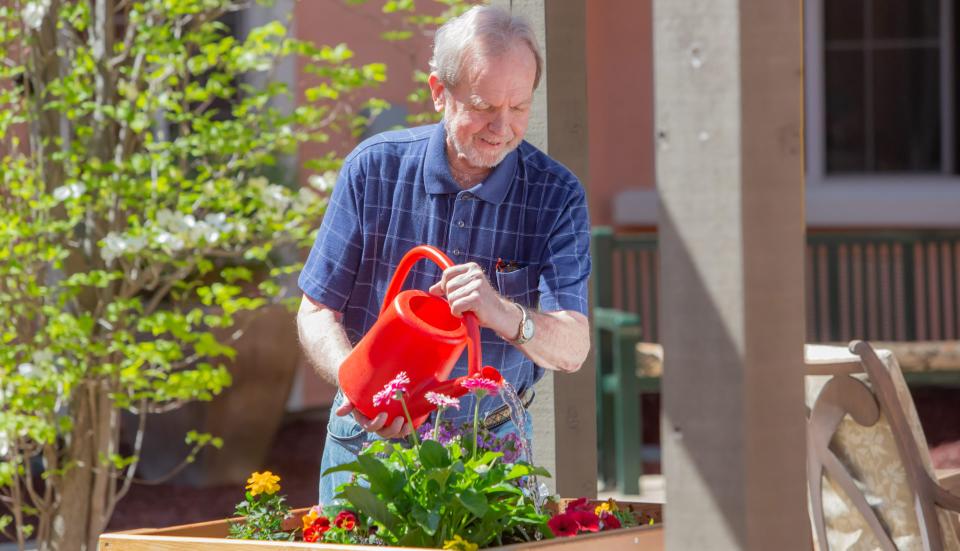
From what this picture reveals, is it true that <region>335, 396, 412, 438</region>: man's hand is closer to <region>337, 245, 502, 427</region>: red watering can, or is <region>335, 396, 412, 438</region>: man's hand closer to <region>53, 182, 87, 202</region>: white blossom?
<region>337, 245, 502, 427</region>: red watering can

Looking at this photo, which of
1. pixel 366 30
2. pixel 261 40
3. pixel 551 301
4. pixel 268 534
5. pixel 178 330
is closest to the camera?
pixel 268 534

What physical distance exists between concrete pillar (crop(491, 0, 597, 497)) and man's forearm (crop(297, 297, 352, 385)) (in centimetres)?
63

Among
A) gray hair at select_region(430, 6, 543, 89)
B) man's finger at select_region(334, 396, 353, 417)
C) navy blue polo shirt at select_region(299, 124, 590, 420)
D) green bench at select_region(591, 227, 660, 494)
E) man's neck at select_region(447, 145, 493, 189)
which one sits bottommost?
green bench at select_region(591, 227, 660, 494)

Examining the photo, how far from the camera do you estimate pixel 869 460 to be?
3.28m

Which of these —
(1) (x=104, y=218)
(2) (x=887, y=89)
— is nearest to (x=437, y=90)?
(1) (x=104, y=218)

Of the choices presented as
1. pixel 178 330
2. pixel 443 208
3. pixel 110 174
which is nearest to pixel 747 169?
pixel 443 208

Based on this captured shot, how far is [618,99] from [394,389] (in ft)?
21.5

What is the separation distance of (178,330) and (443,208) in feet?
A: 5.48

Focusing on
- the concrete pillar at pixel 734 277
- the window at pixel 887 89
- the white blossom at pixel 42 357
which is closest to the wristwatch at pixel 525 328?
the concrete pillar at pixel 734 277

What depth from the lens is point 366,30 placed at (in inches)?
274

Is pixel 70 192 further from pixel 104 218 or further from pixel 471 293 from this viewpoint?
pixel 471 293

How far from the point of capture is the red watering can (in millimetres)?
2031

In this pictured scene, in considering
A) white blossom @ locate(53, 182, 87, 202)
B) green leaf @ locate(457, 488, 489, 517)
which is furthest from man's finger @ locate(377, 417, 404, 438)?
white blossom @ locate(53, 182, 87, 202)

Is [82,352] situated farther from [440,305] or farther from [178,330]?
[440,305]
